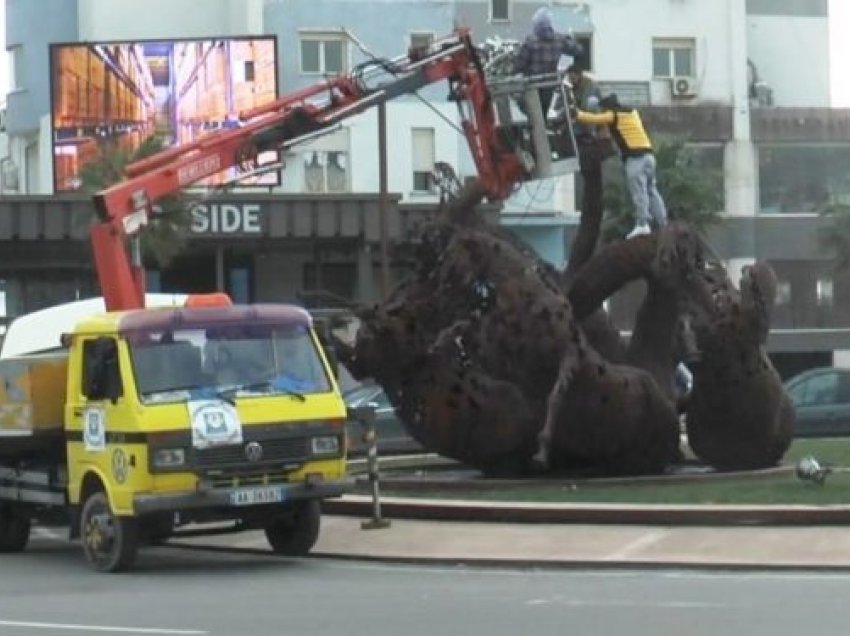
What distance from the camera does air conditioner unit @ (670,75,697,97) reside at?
55.3 m

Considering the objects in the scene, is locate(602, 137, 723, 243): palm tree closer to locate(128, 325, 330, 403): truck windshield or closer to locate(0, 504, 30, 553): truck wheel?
locate(0, 504, 30, 553): truck wheel

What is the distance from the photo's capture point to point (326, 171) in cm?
5319

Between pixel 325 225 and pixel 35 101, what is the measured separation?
1453 centimetres

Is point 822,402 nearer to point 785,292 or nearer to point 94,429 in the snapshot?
point 94,429

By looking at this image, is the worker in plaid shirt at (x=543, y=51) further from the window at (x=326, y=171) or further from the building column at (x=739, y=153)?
the building column at (x=739, y=153)

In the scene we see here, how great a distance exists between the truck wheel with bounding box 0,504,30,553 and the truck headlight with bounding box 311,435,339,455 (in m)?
4.24

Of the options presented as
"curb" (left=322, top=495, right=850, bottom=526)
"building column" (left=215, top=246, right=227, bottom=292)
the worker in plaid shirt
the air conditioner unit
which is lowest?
"curb" (left=322, top=495, right=850, bottom=526)

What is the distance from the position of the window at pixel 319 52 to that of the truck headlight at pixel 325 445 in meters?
36.6

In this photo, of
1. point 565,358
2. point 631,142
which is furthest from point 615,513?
point 631,142

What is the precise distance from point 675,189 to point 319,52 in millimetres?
11496

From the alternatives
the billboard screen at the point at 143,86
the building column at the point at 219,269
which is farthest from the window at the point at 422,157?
the building column at the point at 219,269

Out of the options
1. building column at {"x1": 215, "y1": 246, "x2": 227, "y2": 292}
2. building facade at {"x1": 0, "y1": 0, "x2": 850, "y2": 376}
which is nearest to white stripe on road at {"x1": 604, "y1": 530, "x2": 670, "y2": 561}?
building column at {"x1": 215, "y1": 246, "x2": 227, "y2": 292}

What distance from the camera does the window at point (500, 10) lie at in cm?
5472

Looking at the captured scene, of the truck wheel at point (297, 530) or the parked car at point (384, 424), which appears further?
the parked car at point (384, 424)
